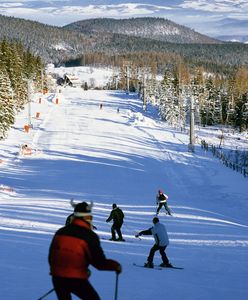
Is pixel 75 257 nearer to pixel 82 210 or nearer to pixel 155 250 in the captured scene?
pixel 82 210

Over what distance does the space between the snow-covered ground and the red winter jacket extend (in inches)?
123

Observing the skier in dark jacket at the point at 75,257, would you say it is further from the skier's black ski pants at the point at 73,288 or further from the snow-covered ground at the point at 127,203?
the snow-covered ground at the point at 127,203

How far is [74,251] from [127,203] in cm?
1808

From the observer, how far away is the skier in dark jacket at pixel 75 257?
16.3ft

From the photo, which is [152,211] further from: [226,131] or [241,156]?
[226,131]

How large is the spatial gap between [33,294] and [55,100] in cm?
7570

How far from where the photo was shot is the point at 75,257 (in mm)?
4984

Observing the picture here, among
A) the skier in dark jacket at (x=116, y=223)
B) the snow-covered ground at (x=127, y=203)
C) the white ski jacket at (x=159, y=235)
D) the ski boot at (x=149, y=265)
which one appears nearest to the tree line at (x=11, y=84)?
the snow-covered ground at (x=127, y=203)

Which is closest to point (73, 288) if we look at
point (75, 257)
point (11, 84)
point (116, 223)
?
point (75, 257)

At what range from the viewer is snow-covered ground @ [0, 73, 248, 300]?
32.3 feet

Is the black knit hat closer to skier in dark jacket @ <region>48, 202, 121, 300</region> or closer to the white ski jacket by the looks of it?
skier in dark jacket @ <region>48, 202, 121, 300</region>

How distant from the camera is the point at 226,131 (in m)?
85.6

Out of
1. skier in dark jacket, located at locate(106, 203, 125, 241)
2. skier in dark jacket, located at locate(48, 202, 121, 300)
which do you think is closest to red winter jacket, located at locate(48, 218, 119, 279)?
skier in dark jacket, located at locate(48, 202, 121, 300)

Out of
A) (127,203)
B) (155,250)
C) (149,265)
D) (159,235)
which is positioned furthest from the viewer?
(127,203)
